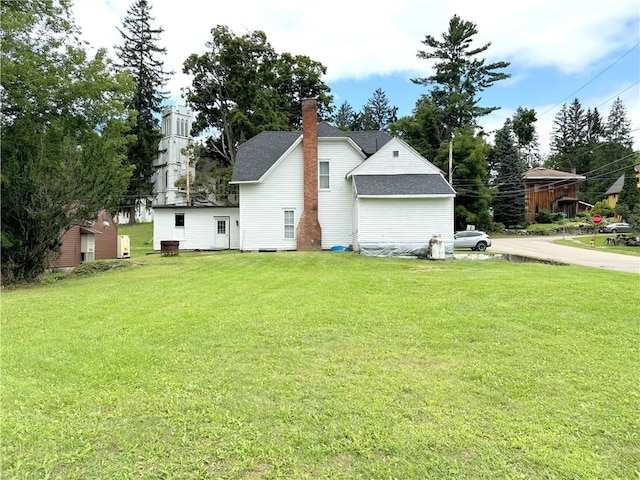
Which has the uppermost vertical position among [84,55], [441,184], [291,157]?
[84,55]

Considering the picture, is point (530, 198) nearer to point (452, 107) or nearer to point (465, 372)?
point (452, 107)

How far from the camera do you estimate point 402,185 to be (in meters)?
19.3

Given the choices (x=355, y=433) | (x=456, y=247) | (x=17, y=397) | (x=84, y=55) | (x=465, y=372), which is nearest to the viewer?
(x=355, y=433)

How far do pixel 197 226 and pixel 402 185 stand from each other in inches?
505

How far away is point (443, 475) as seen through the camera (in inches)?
94.9

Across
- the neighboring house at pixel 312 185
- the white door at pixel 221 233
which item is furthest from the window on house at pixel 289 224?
the white door at pixel 221 233

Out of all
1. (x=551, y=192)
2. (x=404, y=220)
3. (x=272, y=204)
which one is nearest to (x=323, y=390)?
(x=404, y=220)

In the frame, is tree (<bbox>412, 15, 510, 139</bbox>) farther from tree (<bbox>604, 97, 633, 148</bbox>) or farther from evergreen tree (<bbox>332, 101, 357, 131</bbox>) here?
tree (<bbox>604, 97, 633, 148</bbox>)

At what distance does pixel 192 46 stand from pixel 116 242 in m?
24.5

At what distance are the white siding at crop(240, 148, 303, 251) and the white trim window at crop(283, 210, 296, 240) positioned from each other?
171mm

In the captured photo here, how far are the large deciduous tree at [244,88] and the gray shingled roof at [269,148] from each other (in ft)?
45.5

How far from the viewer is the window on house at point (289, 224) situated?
2178 cm

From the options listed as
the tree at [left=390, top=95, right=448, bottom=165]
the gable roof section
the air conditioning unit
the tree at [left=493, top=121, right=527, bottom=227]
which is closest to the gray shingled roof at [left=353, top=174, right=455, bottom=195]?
the gable roof section

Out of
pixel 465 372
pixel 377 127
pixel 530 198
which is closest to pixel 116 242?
pixel 465 372
